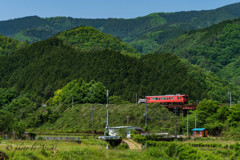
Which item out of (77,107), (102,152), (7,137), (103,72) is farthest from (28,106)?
(102,152)

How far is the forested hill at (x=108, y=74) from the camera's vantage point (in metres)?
121

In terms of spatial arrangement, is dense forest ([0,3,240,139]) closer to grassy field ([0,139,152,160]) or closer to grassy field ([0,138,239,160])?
grassy field ([0,138,239,160])

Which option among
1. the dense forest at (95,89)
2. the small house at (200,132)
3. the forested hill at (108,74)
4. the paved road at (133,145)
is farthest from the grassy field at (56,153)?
the forested hill at (108,74)

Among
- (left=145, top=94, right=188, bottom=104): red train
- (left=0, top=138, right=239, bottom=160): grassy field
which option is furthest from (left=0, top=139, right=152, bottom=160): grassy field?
(left=145, top=94, right=188, bottom=104): red train

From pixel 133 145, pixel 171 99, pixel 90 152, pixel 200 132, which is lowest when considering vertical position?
pixel 133 145

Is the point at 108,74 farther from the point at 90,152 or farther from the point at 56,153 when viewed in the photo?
the point at 56,153

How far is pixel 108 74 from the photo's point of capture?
133m

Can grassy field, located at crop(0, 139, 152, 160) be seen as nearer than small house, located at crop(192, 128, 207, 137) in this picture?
Yes

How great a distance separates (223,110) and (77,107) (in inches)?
1524

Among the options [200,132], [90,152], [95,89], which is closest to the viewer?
[90,152]

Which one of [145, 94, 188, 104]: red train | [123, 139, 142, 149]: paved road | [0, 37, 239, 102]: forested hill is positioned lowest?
[123, 139, 142, 149]: paved road

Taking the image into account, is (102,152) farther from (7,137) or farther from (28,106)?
(28,106)

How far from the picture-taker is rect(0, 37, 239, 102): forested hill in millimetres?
121125

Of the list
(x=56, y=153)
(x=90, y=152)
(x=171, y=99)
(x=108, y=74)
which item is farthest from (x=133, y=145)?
(x=108, y=74)
